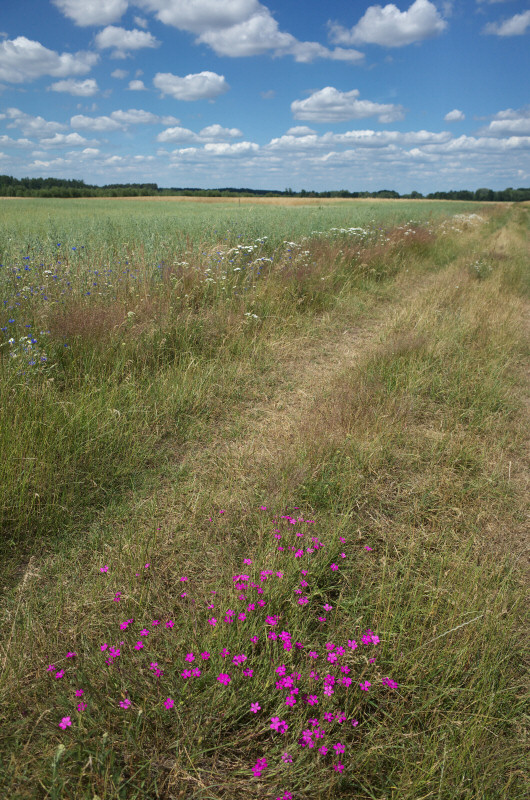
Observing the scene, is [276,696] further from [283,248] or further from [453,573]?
[283,248]

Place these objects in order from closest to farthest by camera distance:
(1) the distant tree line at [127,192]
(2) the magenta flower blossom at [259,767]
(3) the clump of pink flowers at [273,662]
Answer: (2) the magenta flower blossom at [259,767], (3) the clump of pink flowers at [273,662], (1) the distant tree line at [127,192]

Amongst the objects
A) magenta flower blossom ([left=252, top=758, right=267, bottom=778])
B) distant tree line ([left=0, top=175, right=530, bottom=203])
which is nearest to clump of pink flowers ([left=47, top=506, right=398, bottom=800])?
magenta flower blossom ([left=252, top=758, right=267, bottom=778])

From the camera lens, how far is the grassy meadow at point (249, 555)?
62.5 inches

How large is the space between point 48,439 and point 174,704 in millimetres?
2133

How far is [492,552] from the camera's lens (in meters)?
2.68

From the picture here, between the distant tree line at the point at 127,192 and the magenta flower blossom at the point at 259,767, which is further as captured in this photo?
the distant tree line at the point at 127,192

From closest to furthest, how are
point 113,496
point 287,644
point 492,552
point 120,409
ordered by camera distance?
point 287,644 < point 492,552 < point 113,496 < point 120,409

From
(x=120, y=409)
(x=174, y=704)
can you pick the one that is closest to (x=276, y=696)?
(x=174, y=704)

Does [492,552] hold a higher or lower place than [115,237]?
lower

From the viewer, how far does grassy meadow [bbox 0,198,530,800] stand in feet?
5.21

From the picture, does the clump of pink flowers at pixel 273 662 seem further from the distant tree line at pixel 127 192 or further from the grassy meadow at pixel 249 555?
the distant tree line at pixel 127 192

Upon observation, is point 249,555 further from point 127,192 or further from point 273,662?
point 127,192

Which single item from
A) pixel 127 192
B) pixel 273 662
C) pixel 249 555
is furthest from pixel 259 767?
pixel 127 192

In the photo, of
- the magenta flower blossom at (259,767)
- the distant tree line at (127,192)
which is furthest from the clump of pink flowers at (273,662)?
the distant tree line at (127,192)
